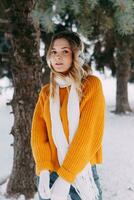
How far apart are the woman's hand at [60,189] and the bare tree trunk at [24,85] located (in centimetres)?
205

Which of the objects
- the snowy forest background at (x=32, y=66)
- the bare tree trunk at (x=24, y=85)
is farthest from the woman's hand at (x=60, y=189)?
the bare tree trunk at (x=24, y=85)

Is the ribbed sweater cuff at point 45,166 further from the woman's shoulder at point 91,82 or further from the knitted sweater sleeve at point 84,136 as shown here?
the woman's shoulder at point 91,82

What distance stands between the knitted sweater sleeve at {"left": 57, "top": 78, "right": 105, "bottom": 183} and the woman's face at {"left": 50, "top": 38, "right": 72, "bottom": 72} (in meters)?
0.19

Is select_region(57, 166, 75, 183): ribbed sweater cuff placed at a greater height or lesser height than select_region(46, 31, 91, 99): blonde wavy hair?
lesser

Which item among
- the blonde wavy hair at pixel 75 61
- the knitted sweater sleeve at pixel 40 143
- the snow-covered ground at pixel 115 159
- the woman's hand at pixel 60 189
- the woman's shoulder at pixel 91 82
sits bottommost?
the snow-covered ground at pixel 115 159

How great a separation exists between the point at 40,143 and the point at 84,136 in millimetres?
302

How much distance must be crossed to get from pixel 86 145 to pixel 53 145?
24 centimetres

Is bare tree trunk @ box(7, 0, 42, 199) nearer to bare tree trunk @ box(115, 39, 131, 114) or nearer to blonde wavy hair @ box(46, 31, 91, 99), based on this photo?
blonde wavy hair @ box(46, 31, 91, 99)

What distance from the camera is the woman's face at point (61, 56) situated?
2.80 metres

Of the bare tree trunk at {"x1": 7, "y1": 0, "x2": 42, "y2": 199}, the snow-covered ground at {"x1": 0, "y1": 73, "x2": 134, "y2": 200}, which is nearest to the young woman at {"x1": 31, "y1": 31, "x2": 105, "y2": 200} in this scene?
the bare tree trunk at {"x1": 7, "y1": 0, "x2": 42, "y2": 199}

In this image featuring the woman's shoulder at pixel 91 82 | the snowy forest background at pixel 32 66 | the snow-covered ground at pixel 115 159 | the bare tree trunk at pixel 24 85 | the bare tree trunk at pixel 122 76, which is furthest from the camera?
the bare tree trunk at pixel 122 76

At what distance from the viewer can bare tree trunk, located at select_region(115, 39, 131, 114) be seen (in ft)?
36.0

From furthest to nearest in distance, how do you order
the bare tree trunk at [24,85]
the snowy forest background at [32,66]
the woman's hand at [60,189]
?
1. the bare tree trunk at [24,85]
2. the snowy forest background at [32,66]
3. the woman's hand at [60,189]

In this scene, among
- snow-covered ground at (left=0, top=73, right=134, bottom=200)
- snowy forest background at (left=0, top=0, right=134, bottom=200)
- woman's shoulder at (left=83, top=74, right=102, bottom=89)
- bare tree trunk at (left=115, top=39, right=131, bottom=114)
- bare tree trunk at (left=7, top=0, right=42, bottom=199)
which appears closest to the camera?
woman's shoulder at (left=83, top=74, right=102, bottom=89)
